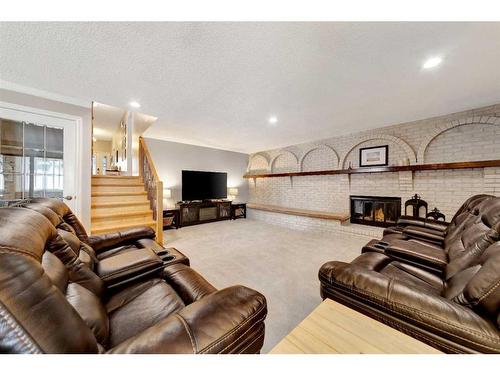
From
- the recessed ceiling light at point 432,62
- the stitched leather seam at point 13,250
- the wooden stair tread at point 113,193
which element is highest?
the recessed ceiling light at point 432,62

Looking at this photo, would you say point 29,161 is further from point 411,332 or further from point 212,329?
point 411,332

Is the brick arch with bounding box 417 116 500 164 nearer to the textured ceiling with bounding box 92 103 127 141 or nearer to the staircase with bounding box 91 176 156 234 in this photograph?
the staircase with bounding box 91 176 156 234

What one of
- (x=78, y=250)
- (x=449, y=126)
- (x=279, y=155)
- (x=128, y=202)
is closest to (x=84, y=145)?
(x=128, y=202)

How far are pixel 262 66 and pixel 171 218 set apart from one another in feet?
12.7

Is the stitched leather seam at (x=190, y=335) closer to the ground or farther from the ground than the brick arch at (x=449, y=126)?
closer to the ground

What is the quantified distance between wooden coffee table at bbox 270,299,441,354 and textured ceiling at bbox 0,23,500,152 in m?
1.89

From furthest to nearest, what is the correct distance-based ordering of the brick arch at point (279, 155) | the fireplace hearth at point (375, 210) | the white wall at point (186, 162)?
the brick arch at point (279, 155), the white wall at point (186, 162), the fireplace hearth at point (375, 210)

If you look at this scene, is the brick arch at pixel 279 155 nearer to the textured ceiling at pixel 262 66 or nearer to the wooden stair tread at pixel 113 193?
the textured ceiling at pixel 262 66

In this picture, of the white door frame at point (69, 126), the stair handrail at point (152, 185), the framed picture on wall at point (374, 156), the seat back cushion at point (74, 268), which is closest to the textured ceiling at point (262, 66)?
the white door frame at point (69, 126)

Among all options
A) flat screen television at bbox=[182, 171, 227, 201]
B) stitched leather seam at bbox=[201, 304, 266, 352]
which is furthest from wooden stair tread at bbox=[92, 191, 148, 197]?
stitched leather seam at bbox=[201, 304, 266, 352]

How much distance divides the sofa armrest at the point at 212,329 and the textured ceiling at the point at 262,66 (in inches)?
69.9

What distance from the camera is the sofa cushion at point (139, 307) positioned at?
0.91 meters

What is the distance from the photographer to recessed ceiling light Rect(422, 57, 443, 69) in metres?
1.79
